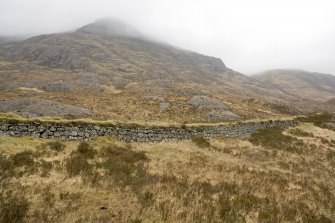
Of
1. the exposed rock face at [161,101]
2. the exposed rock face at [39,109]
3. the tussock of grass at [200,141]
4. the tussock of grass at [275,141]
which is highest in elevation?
the tussock of grass at [200,141]

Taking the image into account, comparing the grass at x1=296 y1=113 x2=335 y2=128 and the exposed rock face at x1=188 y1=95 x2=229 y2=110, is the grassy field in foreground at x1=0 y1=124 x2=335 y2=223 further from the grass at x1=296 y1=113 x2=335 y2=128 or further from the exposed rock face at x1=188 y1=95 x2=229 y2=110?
the exposed rock face at x1=188 y1=95 x2=229 y2=110

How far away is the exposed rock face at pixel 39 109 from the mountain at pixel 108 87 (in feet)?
0.45

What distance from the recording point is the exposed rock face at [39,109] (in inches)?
1742

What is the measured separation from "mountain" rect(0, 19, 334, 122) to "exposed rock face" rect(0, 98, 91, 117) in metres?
0.14

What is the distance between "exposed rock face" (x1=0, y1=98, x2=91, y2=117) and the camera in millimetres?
44250

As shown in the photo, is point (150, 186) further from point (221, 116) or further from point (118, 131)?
point (221, 116)

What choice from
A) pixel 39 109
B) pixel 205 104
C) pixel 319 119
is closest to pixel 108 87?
pixel 205 104

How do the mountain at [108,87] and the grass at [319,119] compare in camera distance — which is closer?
the grass at [319,119]

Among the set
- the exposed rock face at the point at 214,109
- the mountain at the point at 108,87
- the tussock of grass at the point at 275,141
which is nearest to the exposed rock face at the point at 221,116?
the exposed rock face at the point at 214,109

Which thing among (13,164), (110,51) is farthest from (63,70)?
(13,164)

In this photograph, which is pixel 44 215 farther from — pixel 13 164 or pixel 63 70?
pixel 63 70

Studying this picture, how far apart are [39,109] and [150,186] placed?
125ft

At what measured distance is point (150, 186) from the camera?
1223 cm

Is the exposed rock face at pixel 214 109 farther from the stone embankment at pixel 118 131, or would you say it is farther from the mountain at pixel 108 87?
the stone embankment at pixel 118 131
